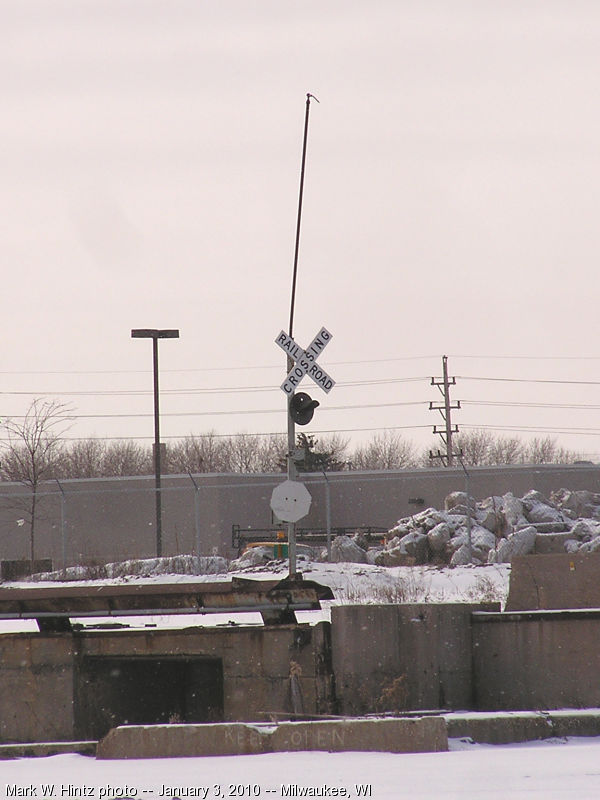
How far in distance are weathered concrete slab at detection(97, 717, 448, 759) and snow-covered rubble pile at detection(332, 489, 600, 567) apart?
18.9 meters

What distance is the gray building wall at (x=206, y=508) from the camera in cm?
4862

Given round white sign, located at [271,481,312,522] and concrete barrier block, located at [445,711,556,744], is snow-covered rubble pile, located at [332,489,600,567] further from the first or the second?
concrete barrier block, located at [445,711,556,744]

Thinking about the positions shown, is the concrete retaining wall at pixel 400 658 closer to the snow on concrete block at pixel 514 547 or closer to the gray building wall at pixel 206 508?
the snow on concrete block at pixel 514 547

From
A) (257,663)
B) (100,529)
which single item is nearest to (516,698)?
(257,663)

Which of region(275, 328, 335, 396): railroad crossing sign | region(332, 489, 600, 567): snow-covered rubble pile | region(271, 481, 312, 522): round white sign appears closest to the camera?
region(271, 481, 312, 522): round white sign

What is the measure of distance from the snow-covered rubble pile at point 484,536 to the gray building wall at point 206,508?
12293 mm

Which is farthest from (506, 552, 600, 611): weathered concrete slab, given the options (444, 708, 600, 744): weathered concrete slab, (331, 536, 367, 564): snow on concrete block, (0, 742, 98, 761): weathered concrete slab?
(331, 536, 367, 564): snow on concrete block

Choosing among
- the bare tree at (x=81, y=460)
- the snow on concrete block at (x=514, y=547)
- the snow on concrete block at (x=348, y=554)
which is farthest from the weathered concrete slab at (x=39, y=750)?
the bare tree at (x=81, y=460)

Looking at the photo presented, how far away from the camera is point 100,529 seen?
49.7m

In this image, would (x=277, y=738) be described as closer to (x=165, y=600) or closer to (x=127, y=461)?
(x=165, y=600)

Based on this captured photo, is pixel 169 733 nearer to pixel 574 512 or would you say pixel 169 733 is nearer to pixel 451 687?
pixel 451 687

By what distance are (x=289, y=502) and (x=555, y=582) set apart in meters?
3.84

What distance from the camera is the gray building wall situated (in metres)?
48.6

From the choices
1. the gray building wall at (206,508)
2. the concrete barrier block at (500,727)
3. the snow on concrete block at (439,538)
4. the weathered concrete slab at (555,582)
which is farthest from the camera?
the gray building wall at (206,508)
